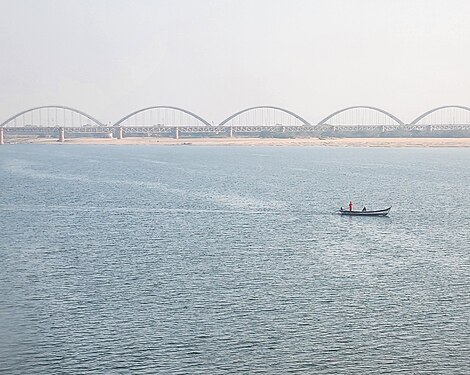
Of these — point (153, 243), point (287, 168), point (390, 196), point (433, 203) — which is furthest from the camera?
point (287, 168)

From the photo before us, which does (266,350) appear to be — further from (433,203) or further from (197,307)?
(433,203)

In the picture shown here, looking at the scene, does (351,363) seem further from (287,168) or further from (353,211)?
(287,168)

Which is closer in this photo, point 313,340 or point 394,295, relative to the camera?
point 313,340

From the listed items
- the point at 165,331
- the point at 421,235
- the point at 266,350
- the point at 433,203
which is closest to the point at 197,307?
the point at 165,331

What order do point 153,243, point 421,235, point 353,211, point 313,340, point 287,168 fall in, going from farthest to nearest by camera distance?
point 287,168, point 353,211, point 421,235, point 153,243, point 313,340

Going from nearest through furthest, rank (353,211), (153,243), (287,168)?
(153,243), (353,211), (287,168)

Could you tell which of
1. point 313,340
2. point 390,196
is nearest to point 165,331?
point 313,340
